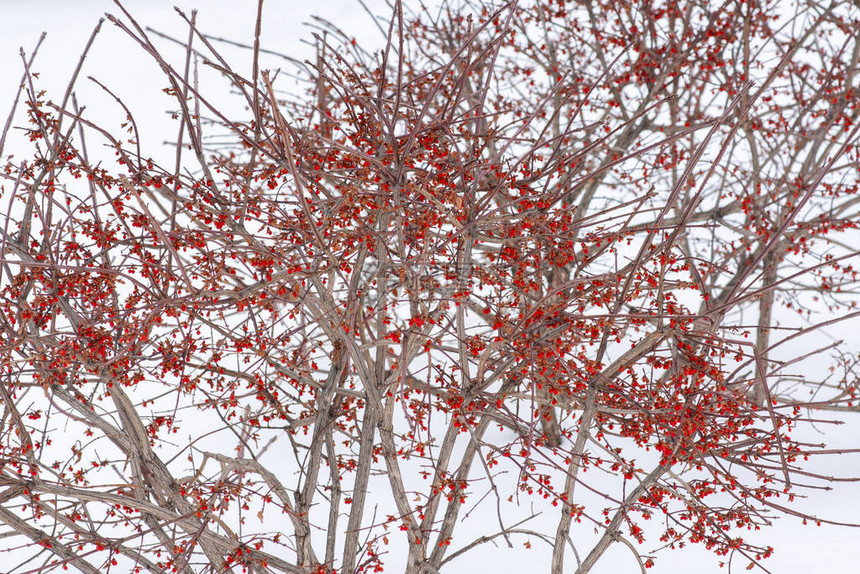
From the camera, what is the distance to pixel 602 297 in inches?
91.2

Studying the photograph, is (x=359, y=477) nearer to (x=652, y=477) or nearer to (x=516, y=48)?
(x=652, y=477)

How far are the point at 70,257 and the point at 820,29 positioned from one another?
5.44 meters

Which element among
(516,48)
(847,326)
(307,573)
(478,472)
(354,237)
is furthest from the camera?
(847,326)

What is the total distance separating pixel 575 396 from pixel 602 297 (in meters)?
0.50

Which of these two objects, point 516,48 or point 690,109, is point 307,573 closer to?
point 516,48

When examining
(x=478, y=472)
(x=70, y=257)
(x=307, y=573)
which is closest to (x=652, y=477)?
(x=307, y=573)

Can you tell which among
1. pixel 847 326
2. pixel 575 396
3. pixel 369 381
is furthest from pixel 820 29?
pixel 369 381

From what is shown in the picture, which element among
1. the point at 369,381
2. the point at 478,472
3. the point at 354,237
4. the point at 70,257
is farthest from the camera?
the point at 478,472

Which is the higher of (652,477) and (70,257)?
(70,257)

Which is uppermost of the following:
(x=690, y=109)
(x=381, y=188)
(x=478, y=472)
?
(x=690, y=109)

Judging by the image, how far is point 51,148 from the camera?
2.50m

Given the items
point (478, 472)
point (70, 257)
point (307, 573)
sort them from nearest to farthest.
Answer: point (70, 257) < point (307, 573) < point (478, 472)

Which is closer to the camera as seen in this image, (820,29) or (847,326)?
(820,29)

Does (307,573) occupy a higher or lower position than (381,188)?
lower
